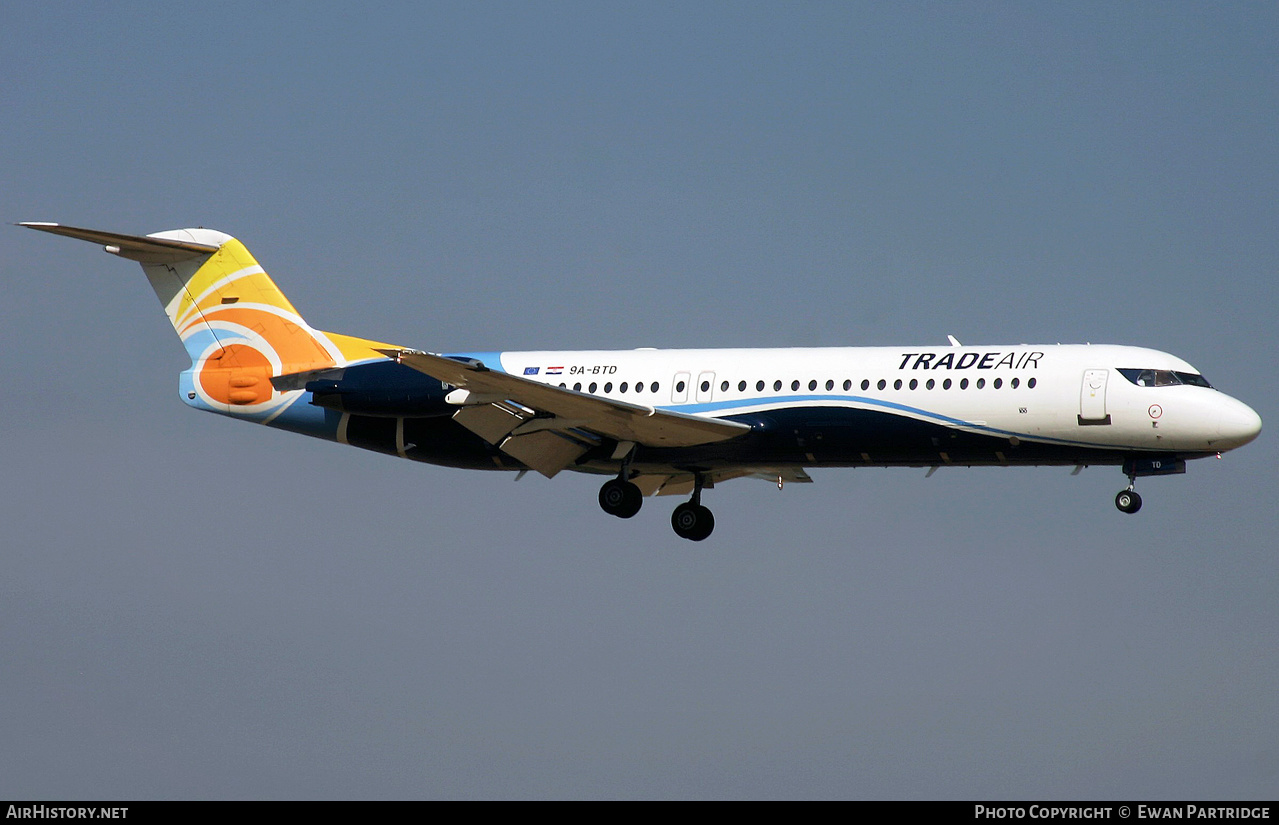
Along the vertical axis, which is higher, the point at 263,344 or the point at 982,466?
the point at 263,344

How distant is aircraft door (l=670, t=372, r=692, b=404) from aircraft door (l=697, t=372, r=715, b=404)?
0.28 m

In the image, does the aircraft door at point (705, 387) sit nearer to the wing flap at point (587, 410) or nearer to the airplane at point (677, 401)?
the airplane at point (677, 401)

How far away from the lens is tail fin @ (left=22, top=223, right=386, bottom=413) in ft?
120

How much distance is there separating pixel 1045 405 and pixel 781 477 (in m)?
7.12

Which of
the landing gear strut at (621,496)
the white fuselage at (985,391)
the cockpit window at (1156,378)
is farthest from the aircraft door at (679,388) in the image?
the cockpit window at (1156,378)

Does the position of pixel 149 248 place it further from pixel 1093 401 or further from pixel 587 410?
pixel 1093 401

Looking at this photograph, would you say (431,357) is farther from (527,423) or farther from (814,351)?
(814,351)

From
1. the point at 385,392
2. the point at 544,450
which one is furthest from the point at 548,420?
the point at 385,392

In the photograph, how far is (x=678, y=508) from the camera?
36.2m

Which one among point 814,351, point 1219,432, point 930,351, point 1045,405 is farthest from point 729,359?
point 1219,432

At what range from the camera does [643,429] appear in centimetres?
3322

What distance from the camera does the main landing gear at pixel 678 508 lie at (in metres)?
35.0

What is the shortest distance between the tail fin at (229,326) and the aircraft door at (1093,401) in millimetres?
15045

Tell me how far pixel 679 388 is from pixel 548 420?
2889 millimetres
